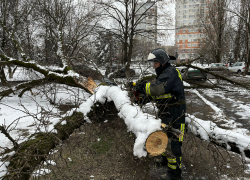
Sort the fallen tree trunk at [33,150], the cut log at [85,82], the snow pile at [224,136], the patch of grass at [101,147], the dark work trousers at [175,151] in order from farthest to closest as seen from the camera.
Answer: the cut log at [85,82] → the patch of grass at [101,147] → the dark work trousers at [175,151] → the snow pile at [224,136] → the fallen tree trunk at [33,150]

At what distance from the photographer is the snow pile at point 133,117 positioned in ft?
5.93

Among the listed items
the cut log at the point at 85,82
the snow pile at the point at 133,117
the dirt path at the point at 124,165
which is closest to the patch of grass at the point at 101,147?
the dirt path at the point at 124,165

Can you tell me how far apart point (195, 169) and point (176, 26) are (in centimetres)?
781

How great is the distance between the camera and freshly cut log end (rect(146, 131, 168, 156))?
1.81 meters

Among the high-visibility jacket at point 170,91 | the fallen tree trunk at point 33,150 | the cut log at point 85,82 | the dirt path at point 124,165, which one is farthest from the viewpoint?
the cut log at point 85,82

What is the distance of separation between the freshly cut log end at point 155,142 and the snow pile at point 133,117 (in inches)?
2.0

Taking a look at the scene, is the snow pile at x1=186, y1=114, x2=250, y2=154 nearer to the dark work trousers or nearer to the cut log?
the dark work trousers

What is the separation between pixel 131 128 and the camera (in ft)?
7.10

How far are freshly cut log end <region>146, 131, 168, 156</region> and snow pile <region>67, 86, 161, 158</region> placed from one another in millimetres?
52

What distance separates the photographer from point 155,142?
1.87 m

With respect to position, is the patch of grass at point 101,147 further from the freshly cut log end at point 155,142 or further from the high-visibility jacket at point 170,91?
the freshly cut log end at point 155,142

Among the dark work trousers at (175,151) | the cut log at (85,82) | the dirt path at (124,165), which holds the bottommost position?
the dirt path at (124,165)

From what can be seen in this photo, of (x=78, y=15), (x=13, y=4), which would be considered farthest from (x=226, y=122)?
(x=13, y=4)

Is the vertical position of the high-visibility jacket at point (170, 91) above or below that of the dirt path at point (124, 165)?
Answer: above
